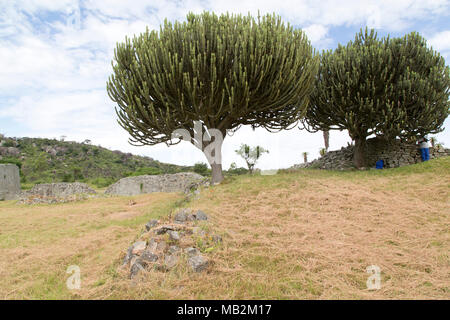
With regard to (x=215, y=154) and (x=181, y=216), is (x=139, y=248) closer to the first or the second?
(x=181, y=216)

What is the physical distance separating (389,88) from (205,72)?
9333 millimetres

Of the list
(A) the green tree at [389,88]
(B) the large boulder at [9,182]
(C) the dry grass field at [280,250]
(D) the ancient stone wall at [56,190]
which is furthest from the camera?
(D) the ancient stone wall at [56,190]

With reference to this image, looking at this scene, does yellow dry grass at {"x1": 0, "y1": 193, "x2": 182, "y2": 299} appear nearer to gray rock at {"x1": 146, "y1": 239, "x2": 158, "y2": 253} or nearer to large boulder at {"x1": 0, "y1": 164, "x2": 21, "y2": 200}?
gray rock at {"x1": 146, "y1": 239, "x2": 158, "y2": 253}

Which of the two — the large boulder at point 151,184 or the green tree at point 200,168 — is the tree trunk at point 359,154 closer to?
the large boulder at point 151,184

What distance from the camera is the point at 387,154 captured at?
49.3 feet

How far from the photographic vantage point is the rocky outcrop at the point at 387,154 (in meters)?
14.6

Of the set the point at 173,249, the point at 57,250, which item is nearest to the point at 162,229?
the point at 173,249

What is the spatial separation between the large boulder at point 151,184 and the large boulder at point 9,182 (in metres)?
5.29

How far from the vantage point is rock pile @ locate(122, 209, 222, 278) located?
11.7 ft

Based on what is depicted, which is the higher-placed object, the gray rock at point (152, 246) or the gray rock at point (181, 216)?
the gray rock at point (181, 216)

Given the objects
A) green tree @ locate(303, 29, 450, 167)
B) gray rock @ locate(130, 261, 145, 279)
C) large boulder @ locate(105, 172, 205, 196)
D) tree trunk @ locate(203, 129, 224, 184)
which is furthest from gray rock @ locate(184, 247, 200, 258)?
large boulder @ locate(105, 172, 205, 196)

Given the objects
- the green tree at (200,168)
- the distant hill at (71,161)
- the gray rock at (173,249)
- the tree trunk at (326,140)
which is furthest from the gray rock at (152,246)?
the distant hill at (71,161)

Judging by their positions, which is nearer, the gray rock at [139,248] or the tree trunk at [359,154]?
the gray rock at [139,248]
